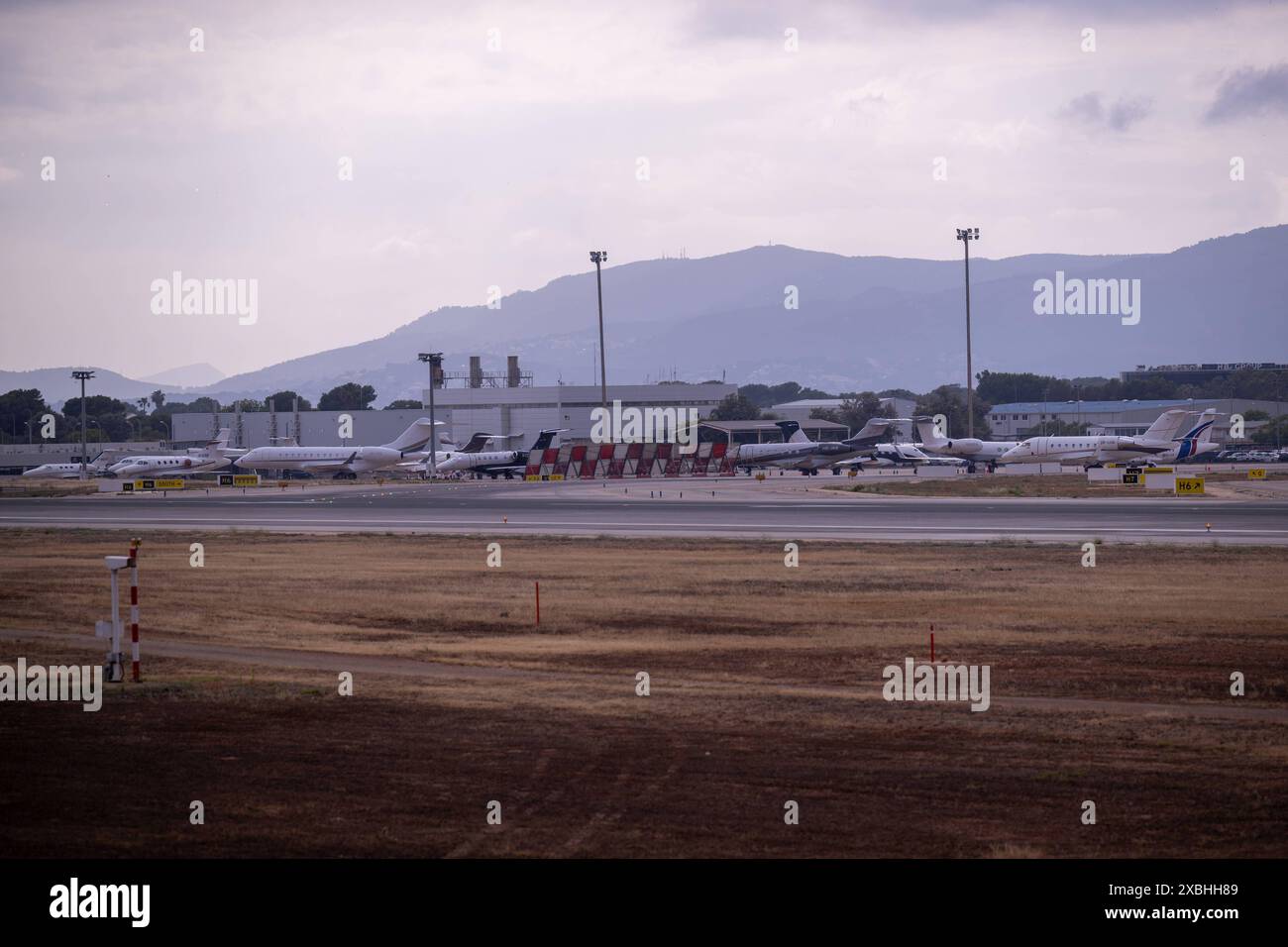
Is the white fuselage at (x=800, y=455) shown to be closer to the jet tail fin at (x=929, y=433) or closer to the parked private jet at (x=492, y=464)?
the jet tail fin at (x=929, y=433)

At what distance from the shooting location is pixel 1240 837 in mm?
11133

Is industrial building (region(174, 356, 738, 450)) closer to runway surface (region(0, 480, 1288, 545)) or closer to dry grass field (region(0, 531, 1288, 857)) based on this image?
runway surface (region(0, 480, 1288, 545))

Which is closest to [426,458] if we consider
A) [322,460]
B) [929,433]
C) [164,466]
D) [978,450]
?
[322,460]

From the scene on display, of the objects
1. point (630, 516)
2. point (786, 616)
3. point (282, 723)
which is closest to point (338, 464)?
point (630, 516)

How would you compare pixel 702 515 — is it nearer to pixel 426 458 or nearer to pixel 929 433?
→ pixel 929 433

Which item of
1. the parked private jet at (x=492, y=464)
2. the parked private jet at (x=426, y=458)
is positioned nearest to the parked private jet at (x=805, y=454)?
the parked private jet at (x=492, y=464)

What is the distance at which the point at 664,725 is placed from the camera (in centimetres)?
1582

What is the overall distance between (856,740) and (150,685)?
10.4m

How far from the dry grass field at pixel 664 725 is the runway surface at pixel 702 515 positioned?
16054 mm

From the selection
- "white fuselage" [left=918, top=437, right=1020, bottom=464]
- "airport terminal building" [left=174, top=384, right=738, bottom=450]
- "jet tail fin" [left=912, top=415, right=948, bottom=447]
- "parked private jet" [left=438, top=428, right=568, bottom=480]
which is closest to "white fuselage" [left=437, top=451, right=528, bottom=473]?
"parked private jet" [left=438, top=428, right=568, bottom=480]
